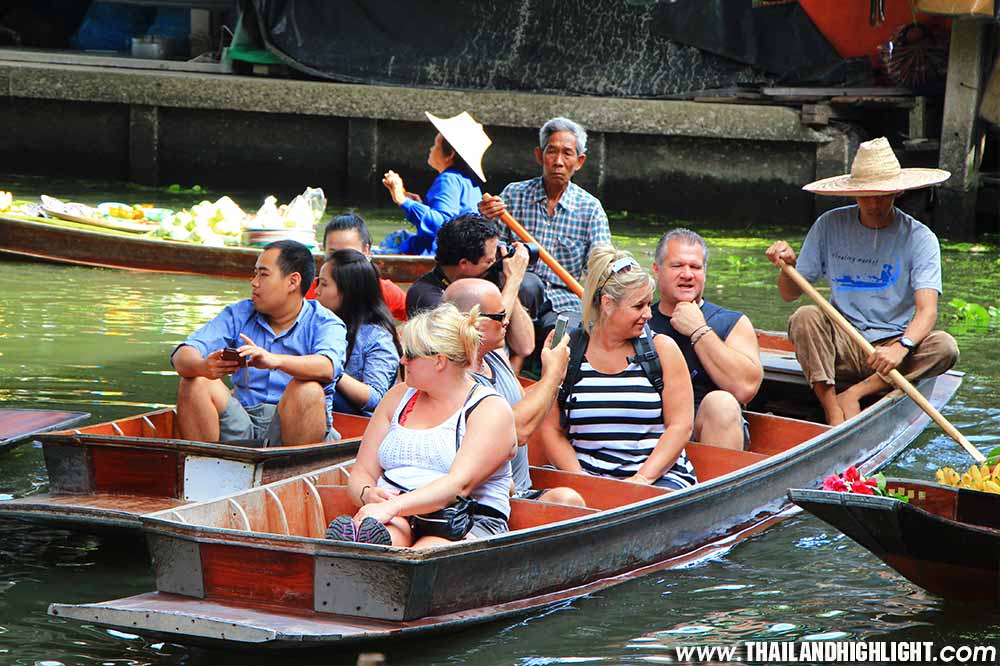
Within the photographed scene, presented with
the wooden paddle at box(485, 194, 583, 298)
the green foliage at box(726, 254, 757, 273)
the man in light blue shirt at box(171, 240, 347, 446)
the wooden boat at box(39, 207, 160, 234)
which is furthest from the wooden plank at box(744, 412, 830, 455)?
the wooden boat at box(39, 207, 160, 234)

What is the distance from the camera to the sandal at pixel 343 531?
13.7ft

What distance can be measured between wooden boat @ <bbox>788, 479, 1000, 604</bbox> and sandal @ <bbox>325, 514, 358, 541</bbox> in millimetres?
1320

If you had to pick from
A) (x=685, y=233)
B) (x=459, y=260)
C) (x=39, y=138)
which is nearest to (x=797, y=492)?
(x=685, y=233)

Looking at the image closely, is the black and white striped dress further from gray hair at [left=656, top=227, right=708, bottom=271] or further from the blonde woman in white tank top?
the blonde woman in white tank top

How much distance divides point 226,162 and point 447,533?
10.9m

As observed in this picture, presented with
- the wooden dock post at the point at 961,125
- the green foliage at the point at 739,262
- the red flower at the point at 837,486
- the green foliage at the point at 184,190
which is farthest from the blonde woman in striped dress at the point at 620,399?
the green foliage at the point at 184,190

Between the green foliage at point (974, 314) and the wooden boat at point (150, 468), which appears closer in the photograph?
the wooden boat at point (150, 468)

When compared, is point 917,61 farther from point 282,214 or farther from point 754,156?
point 282,214

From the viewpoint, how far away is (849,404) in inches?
259

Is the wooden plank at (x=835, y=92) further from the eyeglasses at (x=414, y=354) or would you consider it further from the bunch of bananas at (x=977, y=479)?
the eyeglasses at (x=414, y=354)

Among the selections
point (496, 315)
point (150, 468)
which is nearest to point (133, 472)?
point (150, 468)

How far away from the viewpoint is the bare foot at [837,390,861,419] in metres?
6.55

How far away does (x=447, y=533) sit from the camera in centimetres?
429

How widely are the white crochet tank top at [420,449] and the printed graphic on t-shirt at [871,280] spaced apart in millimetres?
2785
